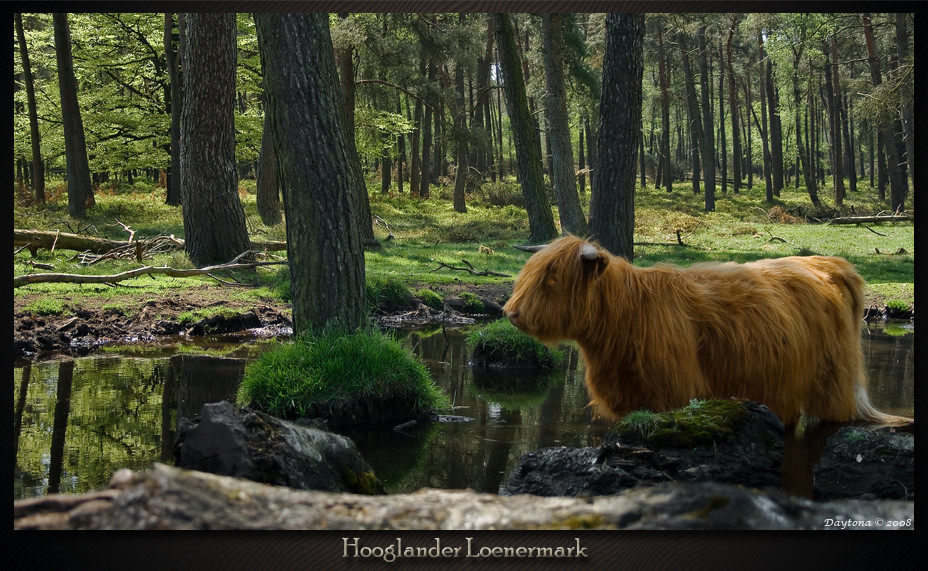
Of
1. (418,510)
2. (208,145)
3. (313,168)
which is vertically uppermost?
(208,145)

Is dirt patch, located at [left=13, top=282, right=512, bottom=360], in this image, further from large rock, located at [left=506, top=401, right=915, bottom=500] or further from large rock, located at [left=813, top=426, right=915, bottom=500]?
large rock, located at [left=813, top=426, right=915, bottom=500]

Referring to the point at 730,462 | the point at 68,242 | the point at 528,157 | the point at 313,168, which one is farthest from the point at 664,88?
the point at 730,462

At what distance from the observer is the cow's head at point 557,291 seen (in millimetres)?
4551

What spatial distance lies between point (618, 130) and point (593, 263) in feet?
14.7

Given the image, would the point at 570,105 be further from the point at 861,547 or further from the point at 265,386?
the point at 861,547

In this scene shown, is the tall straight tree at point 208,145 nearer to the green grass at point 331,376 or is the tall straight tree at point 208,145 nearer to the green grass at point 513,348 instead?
the green grass at point 513,348

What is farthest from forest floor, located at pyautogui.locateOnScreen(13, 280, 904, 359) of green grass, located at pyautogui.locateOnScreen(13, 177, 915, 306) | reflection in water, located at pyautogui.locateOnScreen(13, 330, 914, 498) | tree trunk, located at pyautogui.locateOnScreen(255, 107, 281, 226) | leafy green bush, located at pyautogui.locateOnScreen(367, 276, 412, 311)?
tree trunk, located at pyautogui.locateOnScreen(255, 107, 281, 226)

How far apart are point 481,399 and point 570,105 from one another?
70.3ft

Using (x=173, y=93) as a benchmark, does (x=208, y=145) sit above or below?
below

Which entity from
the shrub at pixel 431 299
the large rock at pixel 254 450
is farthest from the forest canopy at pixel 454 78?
the large rock at pixel 254 450

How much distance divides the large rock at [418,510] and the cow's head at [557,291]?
5.04ft

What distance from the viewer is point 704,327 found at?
503 cm

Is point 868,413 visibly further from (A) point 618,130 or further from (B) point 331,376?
(A) point 618,130

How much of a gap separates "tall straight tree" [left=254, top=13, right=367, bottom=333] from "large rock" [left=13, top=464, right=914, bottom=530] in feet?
11.1
